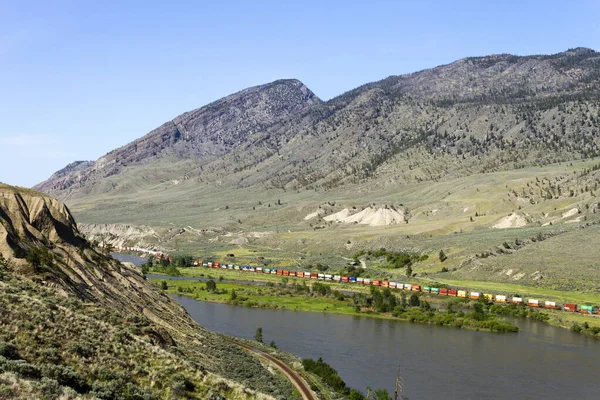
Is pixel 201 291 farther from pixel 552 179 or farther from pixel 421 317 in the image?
pixel 552 179

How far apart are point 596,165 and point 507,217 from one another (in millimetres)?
52438

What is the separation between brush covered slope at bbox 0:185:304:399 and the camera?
1029 inches

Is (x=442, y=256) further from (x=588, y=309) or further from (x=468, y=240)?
(x=588, y=309)

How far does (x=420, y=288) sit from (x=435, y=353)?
43282 millimetres

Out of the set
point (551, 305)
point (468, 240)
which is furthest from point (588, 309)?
point (468, 240)


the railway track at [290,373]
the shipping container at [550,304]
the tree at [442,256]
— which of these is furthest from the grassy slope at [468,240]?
the railway track at [290,373]

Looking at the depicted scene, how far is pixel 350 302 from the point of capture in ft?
332

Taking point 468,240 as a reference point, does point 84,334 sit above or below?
above

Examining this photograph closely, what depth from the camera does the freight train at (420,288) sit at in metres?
92.1

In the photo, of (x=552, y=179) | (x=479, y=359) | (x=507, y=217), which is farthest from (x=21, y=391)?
(x=552, y=179)

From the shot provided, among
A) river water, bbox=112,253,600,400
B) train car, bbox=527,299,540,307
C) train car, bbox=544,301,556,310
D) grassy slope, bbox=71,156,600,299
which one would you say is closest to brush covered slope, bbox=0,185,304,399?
river water, bbox=112,253,600,400

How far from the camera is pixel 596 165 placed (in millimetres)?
193375

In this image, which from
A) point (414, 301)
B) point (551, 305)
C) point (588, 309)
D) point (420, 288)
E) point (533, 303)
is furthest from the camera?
point (420, 288)

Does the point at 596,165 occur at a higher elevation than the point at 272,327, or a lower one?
higher
